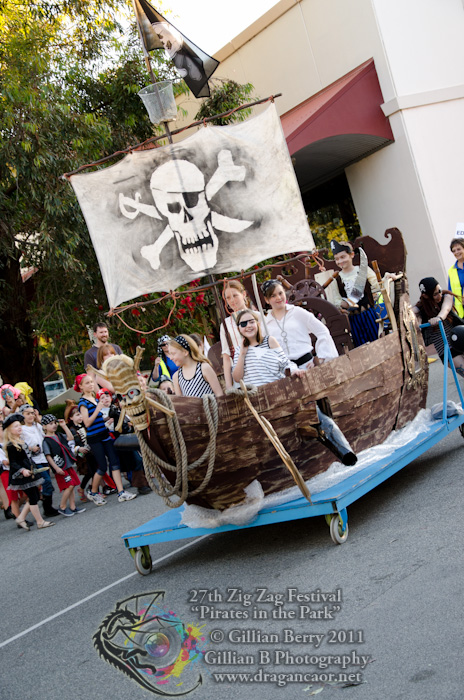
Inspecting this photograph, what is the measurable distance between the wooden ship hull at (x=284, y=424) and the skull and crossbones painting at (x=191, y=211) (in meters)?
1.88

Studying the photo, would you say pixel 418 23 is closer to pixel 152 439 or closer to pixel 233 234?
pixel 233 234

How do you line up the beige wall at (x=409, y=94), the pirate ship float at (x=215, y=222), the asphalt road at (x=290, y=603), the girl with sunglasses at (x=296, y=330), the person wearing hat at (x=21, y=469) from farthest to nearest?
the beige wall at (x=409, y=94) → the person wearing hat at (x=21, y=469) → the pirate ship float at (x=215, y=222) → the girl with sunglasses at (x=296, y=330) → the asphalt road at (x=290, y=603)

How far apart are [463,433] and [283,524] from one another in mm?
2169

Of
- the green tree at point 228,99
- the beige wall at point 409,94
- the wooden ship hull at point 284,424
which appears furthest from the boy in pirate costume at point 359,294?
the green tree at point 228,99

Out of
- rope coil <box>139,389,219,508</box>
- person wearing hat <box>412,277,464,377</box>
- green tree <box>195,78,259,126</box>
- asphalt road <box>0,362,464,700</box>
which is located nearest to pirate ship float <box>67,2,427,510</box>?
person wearing hat <box>412,277,464,377</box>

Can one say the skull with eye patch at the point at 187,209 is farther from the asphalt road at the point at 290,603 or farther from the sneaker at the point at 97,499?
the sneaker at the point at 97,499

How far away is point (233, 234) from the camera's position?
7.33m

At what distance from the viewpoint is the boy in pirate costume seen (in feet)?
25.8

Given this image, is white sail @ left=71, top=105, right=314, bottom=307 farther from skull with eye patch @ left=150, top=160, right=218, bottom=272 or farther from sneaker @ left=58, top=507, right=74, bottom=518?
sneaker @ left=58, top=507, right=74, bottom=518

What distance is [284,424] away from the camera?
222 inches

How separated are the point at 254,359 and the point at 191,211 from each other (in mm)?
2059

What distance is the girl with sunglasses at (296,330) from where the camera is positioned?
21.4 ft

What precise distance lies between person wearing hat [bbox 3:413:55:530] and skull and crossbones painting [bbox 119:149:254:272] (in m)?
3.38

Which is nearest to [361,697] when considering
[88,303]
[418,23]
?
[88,303]
